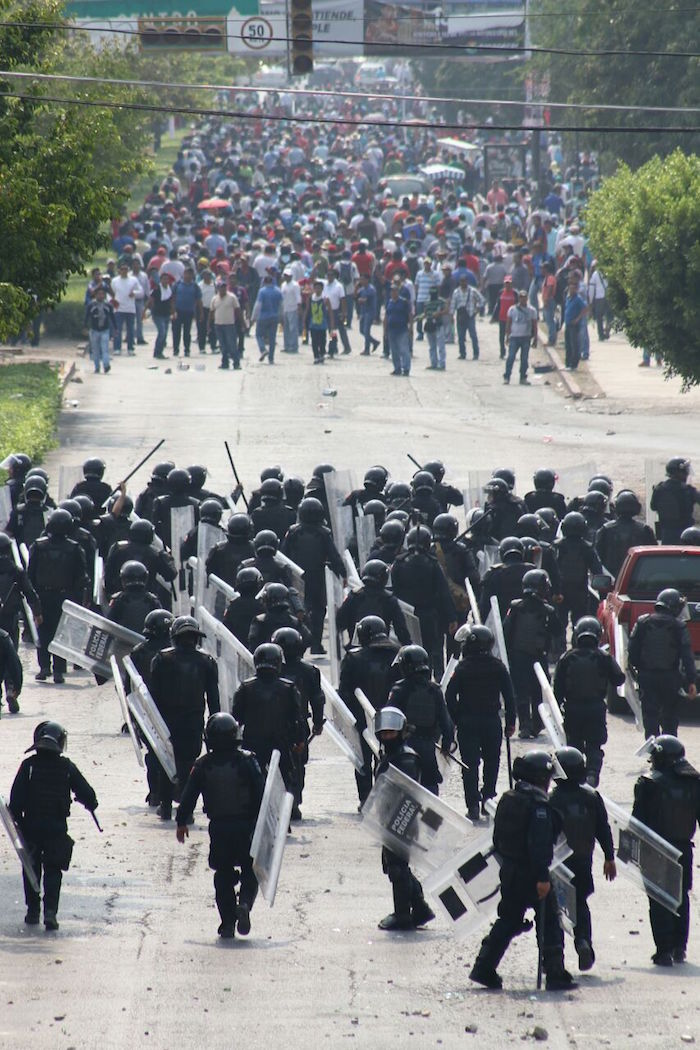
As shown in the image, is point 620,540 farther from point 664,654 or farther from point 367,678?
point 367,678

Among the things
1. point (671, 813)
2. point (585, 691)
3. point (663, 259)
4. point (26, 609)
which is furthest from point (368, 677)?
point (663, 259)

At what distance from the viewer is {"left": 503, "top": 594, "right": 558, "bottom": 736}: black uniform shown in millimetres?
14750

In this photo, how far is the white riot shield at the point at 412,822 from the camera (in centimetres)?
996

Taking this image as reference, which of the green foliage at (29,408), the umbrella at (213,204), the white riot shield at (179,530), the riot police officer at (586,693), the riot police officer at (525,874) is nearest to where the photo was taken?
the riot police officer at (525,874)

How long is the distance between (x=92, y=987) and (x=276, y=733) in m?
2.87

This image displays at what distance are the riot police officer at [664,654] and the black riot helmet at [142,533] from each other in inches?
168

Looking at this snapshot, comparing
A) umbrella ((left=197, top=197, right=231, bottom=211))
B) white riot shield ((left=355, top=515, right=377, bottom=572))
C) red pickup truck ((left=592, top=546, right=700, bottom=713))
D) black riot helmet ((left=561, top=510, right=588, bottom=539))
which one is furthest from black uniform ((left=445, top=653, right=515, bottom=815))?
umbrella ((left=197, top=197, right=231, bottom=211))

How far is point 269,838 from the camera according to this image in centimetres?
1011

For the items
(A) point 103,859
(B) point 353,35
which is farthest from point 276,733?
(B) point 353,35

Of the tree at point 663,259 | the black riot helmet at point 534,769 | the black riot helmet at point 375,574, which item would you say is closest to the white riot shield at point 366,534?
the black riot helmet at point 375,574

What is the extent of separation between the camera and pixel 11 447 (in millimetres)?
24922

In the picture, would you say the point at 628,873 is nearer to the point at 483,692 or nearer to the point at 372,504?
the point at 483,692

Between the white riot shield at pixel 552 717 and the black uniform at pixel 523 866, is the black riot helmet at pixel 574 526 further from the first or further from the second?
the black uniform at pixel 523 866

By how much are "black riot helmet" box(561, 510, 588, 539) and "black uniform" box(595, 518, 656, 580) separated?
759 mm
